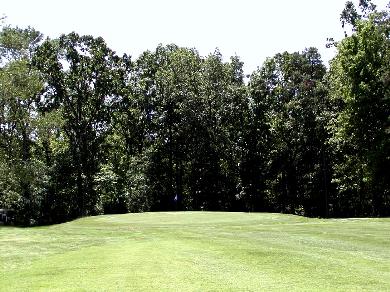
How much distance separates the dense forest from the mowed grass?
3316 cm

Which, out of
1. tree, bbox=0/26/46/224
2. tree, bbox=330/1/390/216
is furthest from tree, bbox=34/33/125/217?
tree, bbox=330/1/390/216

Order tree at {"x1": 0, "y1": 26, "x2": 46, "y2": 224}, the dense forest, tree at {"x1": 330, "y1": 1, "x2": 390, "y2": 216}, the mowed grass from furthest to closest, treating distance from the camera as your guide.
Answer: the dense forest → tree at {"x1": 0, "y1": 26, "x2": 46, "y2": 224} → tree at {"x1": 330, "y1": 1, "x2": 390, "y2": 216} → the mowed grass

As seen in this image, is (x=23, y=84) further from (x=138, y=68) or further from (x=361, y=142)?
(x=361, y=142)

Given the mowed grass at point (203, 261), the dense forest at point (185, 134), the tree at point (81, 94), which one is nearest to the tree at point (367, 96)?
the dense forest at point (185, 134)

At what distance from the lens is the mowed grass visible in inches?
441

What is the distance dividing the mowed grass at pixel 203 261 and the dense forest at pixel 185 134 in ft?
109

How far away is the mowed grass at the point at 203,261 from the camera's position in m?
11.2

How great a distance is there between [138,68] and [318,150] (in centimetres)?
2641

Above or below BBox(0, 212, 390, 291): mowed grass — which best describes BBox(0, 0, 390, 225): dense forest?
above

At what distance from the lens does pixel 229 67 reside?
64.0 m

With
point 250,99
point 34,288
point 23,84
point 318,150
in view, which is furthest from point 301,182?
point 34,288

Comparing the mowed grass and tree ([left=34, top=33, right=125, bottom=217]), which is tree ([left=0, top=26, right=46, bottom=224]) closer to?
tree ([left=34, top=33, right=125, bottom=217])

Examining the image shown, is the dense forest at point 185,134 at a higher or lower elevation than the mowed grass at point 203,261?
higher

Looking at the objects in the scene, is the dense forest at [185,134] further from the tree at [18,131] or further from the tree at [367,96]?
the tree at [367,96]
